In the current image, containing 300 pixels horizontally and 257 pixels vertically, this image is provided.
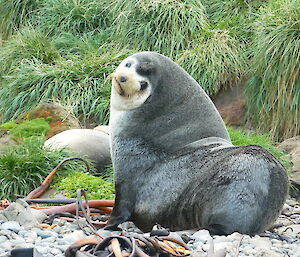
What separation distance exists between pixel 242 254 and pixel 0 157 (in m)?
3.67

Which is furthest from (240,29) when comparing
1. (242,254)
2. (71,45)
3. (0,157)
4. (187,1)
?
(242,254)

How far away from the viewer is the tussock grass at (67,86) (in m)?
10.2

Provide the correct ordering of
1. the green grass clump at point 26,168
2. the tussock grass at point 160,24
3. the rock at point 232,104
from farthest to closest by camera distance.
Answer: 1. the tussock grass at point 160,24
2. the rock at point 232,104
3. the green grass clump at point 26,168

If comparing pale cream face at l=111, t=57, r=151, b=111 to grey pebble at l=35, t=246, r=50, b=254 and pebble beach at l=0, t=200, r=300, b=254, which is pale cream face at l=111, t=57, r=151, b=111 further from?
grey pebble at l=35, t=246, r=50, b=254

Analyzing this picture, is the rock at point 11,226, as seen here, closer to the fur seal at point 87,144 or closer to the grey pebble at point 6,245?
the grey pebble at point 6,245

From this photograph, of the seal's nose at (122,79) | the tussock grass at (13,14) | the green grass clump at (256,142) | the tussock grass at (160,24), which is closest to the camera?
the seal's nose at (122,79)

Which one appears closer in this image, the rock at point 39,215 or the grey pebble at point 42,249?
the grey pebble at point 42,249

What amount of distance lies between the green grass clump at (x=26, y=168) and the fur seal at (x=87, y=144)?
387 millimetres

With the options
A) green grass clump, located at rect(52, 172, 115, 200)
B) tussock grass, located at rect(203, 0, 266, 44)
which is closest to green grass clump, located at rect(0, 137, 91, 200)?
green grass clump, located at rect(52, 172, 115, 200)

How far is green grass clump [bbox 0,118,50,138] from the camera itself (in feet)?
27.2

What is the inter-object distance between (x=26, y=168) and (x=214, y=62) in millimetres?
4383

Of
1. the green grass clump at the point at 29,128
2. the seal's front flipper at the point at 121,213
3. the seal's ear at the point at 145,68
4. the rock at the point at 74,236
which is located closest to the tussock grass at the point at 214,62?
the green grass clump at the point at 29,128

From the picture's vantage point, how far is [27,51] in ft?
38.5

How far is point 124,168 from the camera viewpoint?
18.1ft
